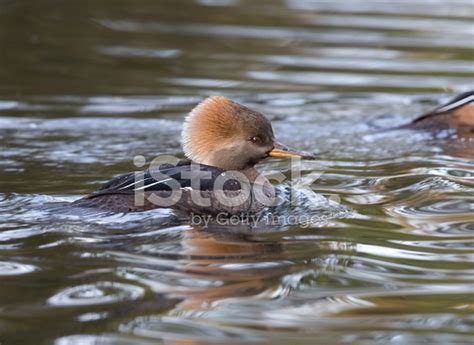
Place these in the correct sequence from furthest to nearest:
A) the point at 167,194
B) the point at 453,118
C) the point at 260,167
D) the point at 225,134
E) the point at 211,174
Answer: the point at 453,118
the point at 260,167
the point at 225,134
the point at 211,174
the point at 167,194

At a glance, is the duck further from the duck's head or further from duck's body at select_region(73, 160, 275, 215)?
duck's body at select_region(73, 160, 275, 215)

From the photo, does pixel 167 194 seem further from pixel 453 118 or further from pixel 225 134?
pixel 453 118

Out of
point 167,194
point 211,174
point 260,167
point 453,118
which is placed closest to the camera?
point 167,194

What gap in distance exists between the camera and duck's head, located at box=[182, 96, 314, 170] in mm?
7109

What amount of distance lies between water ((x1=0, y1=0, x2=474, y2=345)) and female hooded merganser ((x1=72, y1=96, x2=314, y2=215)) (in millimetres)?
172

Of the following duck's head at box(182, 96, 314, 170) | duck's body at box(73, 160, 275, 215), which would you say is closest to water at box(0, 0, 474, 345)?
duck's body at box(73, 160, 275, 215)


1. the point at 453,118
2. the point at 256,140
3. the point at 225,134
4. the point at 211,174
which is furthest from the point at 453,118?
the point at 211,174

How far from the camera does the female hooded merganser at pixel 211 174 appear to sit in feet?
21.7

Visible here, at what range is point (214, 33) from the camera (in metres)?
14.2

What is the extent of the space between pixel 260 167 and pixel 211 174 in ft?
6.13

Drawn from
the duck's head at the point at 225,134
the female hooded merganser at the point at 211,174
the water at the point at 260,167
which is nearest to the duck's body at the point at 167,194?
the female hooded merganser at the point at 211,174

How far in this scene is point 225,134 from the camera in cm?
717

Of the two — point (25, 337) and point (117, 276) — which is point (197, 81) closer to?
point (117, 276)

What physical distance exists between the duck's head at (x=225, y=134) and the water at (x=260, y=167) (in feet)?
2.31
